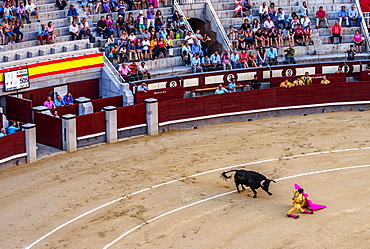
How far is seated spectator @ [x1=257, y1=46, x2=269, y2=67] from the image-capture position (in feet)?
123

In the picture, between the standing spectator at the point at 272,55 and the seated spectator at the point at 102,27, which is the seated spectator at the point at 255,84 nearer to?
the standing spectator at the point at 272,55

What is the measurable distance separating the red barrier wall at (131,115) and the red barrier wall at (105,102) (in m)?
1.72

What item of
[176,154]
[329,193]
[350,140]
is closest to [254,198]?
[329,193]

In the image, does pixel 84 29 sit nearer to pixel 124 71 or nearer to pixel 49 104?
pixel 124 71

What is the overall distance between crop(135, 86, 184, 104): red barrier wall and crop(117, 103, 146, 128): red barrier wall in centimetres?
121

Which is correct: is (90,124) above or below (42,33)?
below

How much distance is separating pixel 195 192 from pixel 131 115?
24.4ft

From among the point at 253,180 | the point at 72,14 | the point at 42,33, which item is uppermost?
the point at 72,14

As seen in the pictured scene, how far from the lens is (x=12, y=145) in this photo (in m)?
27.4

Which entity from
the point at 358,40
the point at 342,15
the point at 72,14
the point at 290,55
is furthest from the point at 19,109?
the point at 342,15

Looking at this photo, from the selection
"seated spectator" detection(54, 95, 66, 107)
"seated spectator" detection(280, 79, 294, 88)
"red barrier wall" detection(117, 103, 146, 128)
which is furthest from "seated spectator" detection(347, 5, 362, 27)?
"seated spectator" detection(54, 95, 66, 107)

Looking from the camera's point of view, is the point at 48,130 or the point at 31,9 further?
the point at 31,9

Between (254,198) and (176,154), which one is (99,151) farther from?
(254,198)

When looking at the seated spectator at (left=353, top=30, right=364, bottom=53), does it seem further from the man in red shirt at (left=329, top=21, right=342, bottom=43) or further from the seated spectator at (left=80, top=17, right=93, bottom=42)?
the seated spectator at (left=80, top=17, right=93, bottom=42)
